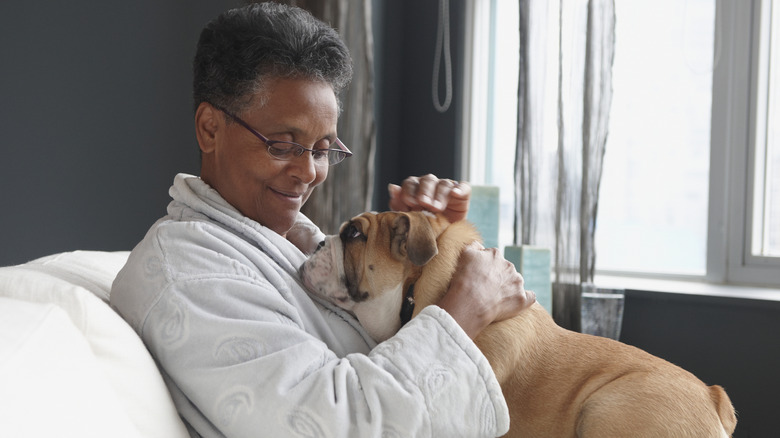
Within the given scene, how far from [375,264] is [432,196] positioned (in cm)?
24

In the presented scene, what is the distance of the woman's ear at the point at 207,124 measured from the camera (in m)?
1.33

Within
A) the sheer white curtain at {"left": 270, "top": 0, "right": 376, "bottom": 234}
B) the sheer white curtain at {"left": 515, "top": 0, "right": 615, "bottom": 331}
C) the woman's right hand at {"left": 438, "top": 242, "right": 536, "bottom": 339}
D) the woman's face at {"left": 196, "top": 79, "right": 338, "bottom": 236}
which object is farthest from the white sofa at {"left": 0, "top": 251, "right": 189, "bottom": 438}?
the sheer white curtain at {"left": 515, "top": 0, "right": 615, "bottom": 331}

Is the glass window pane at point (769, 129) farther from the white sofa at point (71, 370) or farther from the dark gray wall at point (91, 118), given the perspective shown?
the white sofa at point (71, 370)

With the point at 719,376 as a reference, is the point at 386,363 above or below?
above

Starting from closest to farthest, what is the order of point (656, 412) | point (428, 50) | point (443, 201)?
point (656, 412)
point (443, 201)
point (428, 50)

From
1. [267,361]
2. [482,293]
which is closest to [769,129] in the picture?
[482,293]

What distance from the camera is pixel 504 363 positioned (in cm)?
133

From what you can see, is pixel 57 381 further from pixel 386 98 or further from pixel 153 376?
pixel 386 98

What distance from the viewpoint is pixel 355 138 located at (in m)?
3.28

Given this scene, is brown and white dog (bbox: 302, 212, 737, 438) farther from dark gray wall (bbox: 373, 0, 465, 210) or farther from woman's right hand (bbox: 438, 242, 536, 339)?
dark gray wall (bbox: 373, 0, 465, 210)

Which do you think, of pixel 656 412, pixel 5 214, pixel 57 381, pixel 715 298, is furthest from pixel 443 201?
pixel 5 214

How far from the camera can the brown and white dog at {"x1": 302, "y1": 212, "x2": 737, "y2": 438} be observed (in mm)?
1237

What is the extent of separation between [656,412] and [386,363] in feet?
1.80

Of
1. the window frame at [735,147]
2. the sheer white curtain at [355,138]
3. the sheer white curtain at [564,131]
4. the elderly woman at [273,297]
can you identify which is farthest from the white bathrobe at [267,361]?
the window frame at [735,147]
